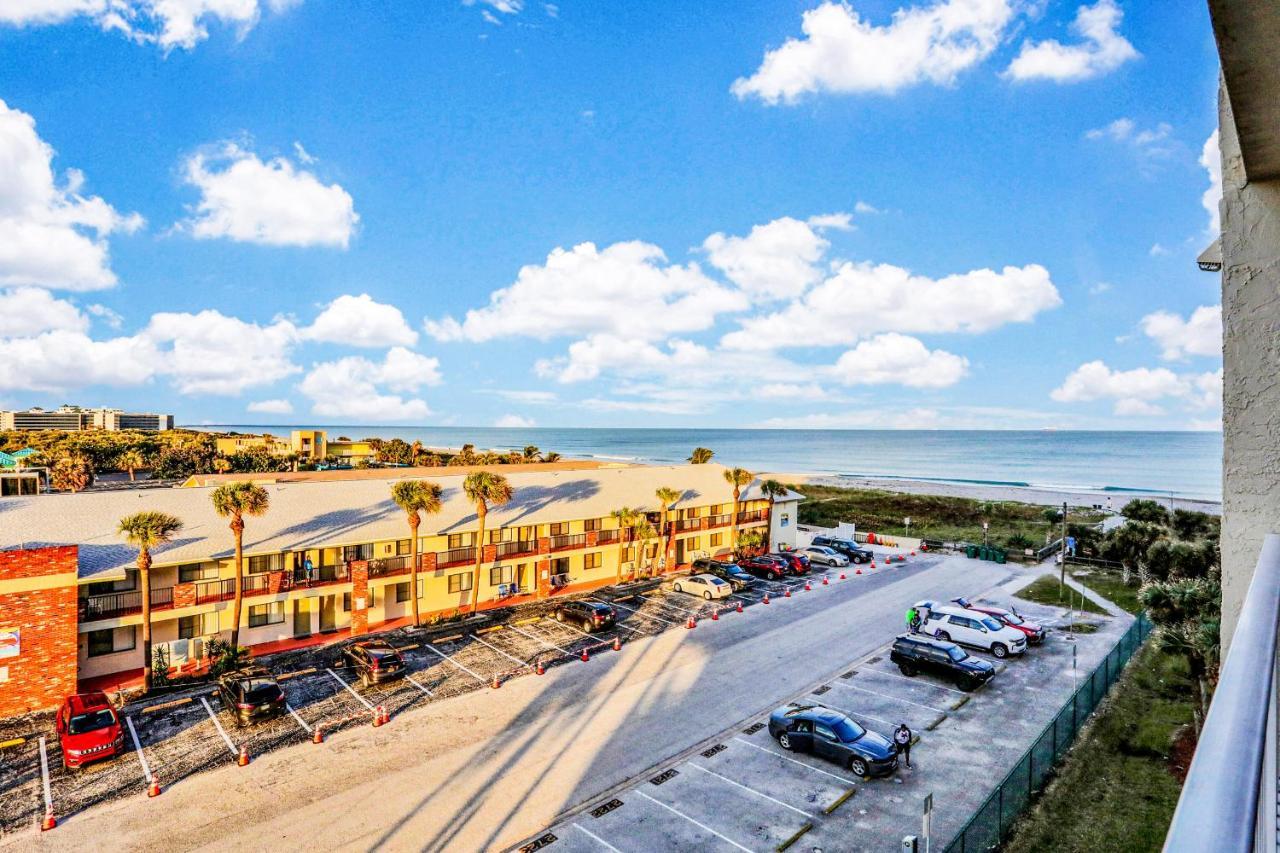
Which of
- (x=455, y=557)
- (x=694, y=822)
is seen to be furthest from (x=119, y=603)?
(x=694, y=822)

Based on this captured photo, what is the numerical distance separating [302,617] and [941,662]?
25088 mm

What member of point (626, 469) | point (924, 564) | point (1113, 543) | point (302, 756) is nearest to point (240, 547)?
point (302, 756)

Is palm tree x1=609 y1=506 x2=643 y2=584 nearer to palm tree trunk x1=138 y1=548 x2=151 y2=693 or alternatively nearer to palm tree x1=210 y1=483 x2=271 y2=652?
palm tree x1=210 y1=483 x2=271 y2=652

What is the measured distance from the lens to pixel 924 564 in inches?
1770

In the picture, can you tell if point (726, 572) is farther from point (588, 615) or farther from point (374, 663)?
point (374, 663)

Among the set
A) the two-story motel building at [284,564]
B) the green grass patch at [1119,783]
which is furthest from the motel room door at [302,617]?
the green grass patch at [1119,783]

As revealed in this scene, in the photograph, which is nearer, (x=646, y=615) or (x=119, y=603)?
(x=119, y=603)

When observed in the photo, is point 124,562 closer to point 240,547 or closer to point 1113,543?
point 240,547

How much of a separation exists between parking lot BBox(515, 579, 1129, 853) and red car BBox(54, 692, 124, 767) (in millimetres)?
12373

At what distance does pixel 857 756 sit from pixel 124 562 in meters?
25.0

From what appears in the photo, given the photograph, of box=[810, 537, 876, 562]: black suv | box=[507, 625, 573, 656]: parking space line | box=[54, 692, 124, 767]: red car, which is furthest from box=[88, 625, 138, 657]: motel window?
box=[810, 537, 876, 562]: black suv

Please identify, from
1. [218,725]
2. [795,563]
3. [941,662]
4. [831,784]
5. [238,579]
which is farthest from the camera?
[795,563]

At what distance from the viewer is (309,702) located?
22328mm

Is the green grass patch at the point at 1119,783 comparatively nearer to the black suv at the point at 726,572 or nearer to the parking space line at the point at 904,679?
the parking space line at the point at 904,679
